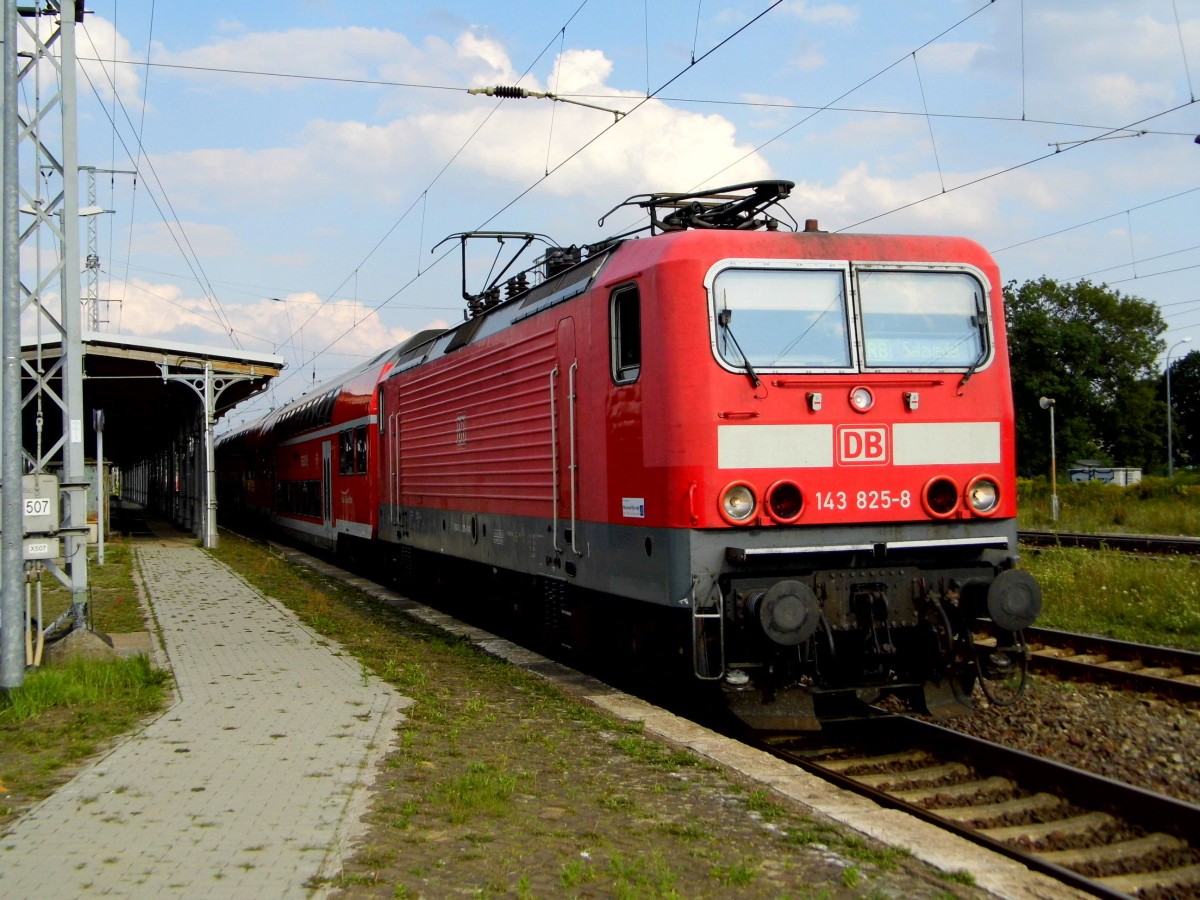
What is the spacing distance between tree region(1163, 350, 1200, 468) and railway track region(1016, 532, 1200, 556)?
56.9 m

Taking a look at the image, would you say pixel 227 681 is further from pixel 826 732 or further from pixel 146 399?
pixel 146 399

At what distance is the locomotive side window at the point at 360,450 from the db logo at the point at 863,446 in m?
11.2

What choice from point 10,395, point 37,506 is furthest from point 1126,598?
point 10,395

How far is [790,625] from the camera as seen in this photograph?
6.57 metres

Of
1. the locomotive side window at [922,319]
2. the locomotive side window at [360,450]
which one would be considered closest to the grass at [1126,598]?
the locomotive side window at [922,319]

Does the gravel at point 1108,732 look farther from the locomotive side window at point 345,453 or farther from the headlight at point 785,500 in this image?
the locomotive side window at point 345,453

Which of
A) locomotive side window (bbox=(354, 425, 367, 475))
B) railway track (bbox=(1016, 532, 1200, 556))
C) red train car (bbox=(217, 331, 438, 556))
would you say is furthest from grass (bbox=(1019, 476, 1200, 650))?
locomotive side window (bbox=(354, 425, 367, 475))

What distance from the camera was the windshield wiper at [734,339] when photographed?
709 cm

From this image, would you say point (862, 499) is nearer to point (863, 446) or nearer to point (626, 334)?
point (863, 446)

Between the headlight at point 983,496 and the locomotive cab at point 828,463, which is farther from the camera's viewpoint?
the headlight at point 983,496

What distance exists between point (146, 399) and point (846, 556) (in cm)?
2983

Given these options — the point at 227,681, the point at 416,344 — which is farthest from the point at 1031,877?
the point at 416,344

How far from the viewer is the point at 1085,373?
57.4 meters

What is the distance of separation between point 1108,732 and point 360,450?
1263cm
